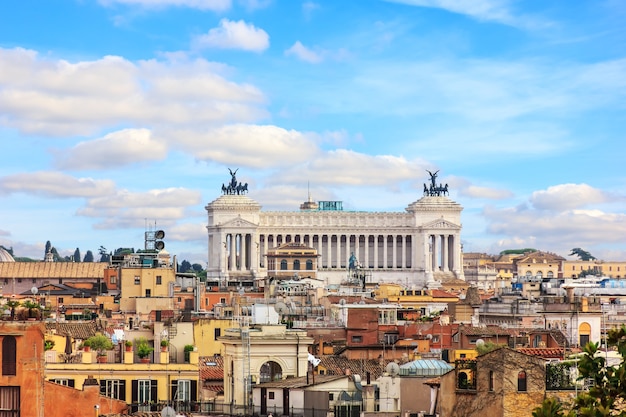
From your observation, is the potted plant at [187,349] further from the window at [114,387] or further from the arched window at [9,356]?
the arched window at [9,356]

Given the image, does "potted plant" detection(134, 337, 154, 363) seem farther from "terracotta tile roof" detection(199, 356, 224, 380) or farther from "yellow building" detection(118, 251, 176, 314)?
"yellow building" detection(118, 251, 176, 314)

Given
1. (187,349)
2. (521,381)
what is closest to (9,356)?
(521,381)

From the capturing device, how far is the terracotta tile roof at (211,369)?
4368 centimetres

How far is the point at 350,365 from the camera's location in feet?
155

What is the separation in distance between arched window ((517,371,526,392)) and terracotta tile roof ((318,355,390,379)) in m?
16.2

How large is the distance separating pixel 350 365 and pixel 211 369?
426 centimetres

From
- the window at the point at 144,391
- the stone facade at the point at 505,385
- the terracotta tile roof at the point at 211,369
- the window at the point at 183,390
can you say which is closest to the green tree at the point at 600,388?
the stone facade at the point at 505,385

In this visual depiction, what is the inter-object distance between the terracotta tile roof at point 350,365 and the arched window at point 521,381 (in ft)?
53.0

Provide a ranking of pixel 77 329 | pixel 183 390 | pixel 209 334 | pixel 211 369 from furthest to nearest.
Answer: pixel 77 329
pixel 209 334
pixel 211 369
pixel 183 390

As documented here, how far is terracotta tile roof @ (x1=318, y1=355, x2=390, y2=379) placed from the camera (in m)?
45.3

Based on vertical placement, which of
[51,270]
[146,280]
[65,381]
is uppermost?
[51,270]

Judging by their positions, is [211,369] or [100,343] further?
[100,343]

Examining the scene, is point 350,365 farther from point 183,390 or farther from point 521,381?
point 521,381

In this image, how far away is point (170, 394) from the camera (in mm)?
40031
